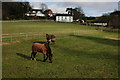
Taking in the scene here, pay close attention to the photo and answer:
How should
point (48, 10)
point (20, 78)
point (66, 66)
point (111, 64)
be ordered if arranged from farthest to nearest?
1. point (48, 10)
2. point (111, 64)
3. point (66, 66)
4. point (20, 78)

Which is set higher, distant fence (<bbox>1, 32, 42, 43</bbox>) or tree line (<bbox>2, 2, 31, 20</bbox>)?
tree line (<bbox>2, 2, 31, 20</bbox>)

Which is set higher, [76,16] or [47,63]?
[76,16]

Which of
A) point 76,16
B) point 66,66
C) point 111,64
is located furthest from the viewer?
point 76,16

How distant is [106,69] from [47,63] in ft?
15.6

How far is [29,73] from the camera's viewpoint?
1005 centimetres

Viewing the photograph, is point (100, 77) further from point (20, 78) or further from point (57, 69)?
point (20, 78)

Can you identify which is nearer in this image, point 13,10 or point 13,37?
point 13,37

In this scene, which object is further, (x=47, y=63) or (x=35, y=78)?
(x=47, y=63)

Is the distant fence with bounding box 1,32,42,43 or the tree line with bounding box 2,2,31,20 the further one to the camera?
the tree line with bounding box 2,2,31,20

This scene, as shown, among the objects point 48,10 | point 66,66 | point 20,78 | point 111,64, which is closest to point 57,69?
point 66,66

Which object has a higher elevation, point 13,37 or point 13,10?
point 13,10

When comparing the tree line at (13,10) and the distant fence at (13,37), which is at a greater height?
the tree line at (13,10)

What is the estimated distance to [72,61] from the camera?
13164 millimetres

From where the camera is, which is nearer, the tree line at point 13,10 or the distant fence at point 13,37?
the distant fence at point 13,37
